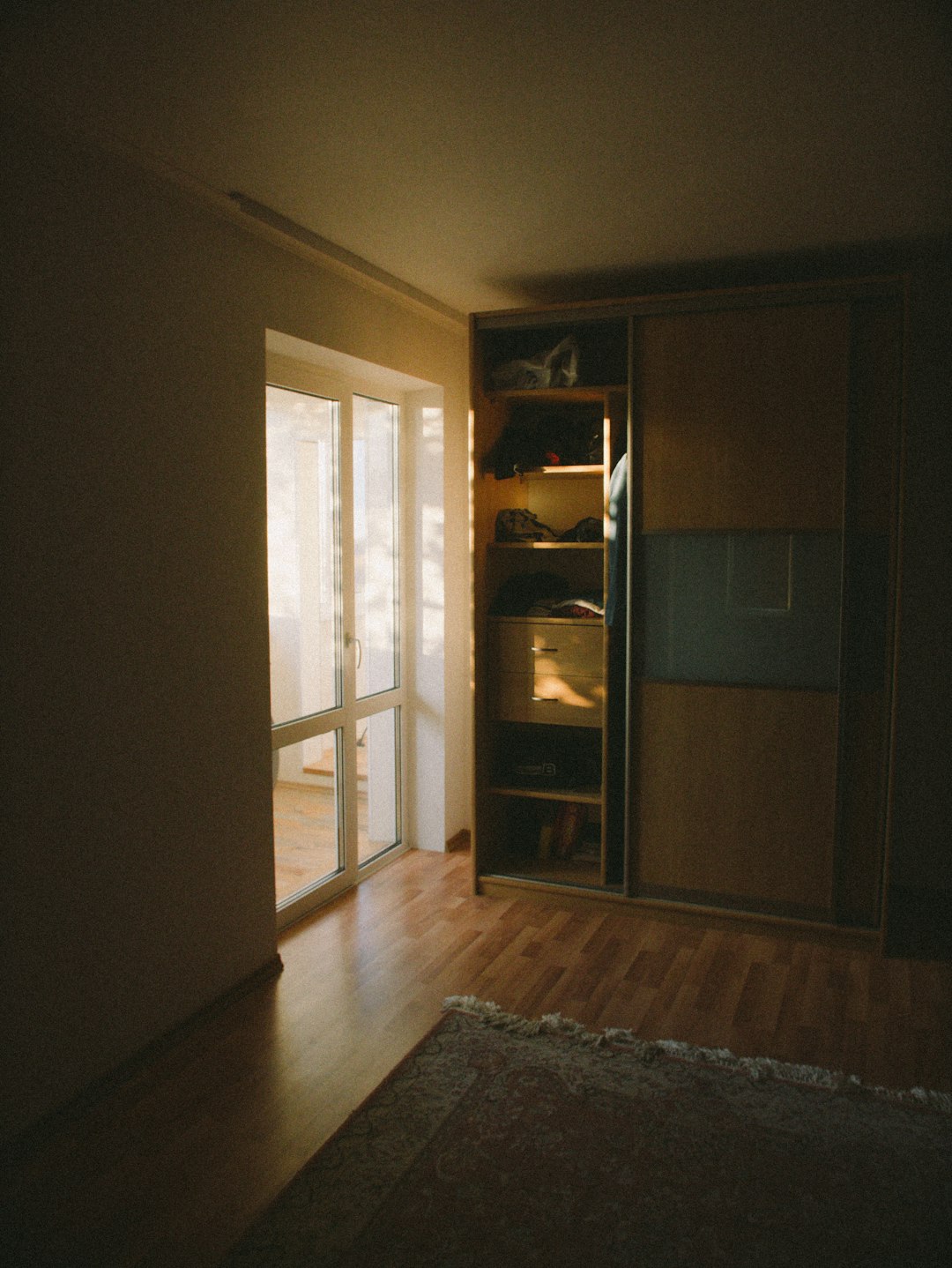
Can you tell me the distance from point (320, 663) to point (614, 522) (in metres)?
1.32

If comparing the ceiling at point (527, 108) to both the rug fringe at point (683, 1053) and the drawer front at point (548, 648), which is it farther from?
the rug fringe at point (683, 1053)

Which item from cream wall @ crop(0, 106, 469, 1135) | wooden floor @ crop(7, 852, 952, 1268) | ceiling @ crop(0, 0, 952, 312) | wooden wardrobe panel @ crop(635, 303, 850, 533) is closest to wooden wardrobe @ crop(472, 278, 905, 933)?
wooden wardrobe panel @ crop(635, 303, 850, 533)

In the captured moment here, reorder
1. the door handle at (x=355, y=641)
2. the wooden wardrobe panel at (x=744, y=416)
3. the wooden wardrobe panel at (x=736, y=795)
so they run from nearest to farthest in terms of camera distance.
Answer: the wooden wardrobe panel at (x=744, y=416) < the wooden wardrobe panel at (x=736, y=795) < the door handle at (x=355, y=641)

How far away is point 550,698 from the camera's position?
3.84m

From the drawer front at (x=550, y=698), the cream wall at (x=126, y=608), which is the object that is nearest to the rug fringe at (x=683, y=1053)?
the cream wall at (x=126, y=608)

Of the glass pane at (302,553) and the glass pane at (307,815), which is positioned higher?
the glass pane at (302,553)

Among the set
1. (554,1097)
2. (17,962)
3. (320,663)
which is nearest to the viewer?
(17,962)

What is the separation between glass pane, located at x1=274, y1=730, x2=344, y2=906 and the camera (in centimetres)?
370

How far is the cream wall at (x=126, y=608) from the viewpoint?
7.36 ft

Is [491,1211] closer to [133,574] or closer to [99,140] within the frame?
[133,574]

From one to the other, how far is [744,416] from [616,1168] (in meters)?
2.44

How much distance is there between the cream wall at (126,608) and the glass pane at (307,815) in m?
0.54

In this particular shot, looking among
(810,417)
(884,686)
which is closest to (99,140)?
(810,417)

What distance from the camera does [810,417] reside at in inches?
129
